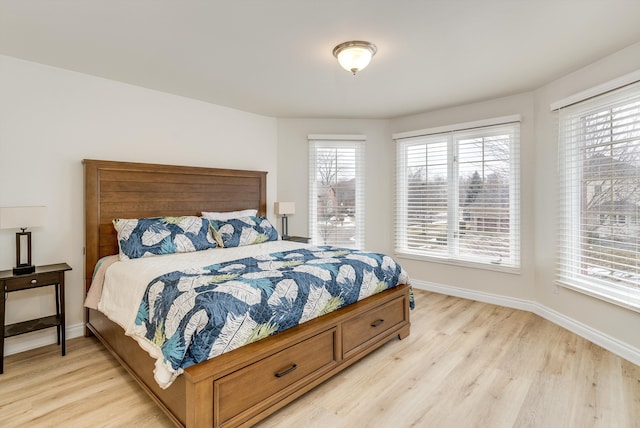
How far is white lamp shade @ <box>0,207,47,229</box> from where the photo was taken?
2.48 m

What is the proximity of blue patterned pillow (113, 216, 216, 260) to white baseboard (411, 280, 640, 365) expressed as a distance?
3.03 m

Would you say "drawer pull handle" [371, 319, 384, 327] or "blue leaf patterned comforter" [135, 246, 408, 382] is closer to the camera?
"blue leaf patterned comforter" [135, 246, 408, 382]

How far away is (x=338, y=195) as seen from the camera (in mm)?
4828

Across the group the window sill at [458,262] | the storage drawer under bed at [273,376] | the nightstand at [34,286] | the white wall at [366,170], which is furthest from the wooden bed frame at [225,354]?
the window sill at [458,262]

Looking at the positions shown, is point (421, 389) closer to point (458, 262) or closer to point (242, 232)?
point (242, 232)

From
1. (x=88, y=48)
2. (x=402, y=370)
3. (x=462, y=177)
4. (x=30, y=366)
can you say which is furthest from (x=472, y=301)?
(x=88, y=48)

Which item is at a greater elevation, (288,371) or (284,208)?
(284,208)

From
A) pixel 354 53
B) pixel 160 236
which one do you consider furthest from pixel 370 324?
pixel 354 53

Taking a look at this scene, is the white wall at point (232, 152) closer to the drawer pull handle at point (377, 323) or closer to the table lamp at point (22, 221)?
the table lamp at point (22, 221)

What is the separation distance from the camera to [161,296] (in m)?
1.95

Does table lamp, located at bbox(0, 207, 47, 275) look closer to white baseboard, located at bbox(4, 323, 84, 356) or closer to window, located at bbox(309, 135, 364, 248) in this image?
white baseboard, located at bbox(4, 323, 84, 356)

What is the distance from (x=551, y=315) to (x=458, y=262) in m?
1.12

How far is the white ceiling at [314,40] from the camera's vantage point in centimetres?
208

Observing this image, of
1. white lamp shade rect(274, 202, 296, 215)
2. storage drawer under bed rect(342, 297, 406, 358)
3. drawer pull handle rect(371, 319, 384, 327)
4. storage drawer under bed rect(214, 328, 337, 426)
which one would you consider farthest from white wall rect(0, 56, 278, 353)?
drawer pull handle rect(371, 319, 384, 327)
